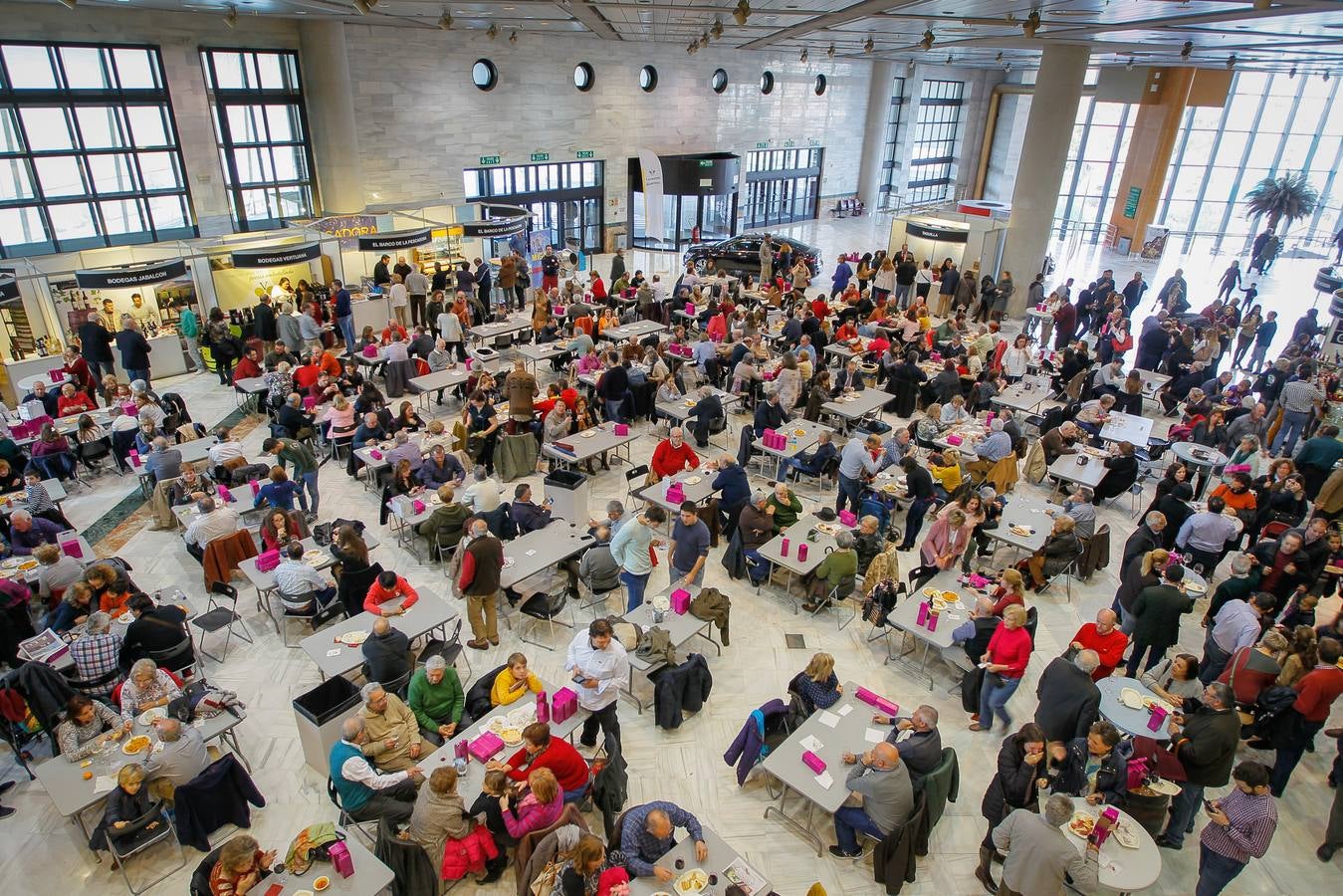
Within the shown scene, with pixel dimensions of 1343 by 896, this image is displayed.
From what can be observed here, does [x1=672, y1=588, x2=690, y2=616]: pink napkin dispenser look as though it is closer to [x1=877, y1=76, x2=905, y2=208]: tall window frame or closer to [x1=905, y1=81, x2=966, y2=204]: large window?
[x1=877, y1=76, x2=905, y2=208]: tall window frame

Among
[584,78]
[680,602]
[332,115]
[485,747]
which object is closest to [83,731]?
[485,747]

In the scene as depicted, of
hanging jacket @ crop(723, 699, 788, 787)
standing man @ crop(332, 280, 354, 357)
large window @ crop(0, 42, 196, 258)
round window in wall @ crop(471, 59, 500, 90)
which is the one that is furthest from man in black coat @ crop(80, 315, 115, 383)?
hanging jacket @ crop(723, 699, 788, 787)

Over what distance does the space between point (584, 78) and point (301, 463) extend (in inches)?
754

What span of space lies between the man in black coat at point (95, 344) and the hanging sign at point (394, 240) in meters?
5.31

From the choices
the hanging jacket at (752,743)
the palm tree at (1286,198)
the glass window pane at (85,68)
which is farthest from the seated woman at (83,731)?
the palm tree at (1286,198)

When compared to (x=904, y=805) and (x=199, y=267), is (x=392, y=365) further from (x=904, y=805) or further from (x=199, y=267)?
(x=904, y=805)

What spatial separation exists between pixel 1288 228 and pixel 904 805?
32258 mm

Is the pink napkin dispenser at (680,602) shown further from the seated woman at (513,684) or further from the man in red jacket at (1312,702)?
the man in red jacket at (1312,702)

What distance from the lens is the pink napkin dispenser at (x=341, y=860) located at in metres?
4.79

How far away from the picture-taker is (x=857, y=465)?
9.80 m

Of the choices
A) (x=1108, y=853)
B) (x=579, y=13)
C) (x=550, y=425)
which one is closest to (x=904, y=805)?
(x=1108, y=853)

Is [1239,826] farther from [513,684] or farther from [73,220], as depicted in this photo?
[73,220]

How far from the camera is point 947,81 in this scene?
1431 inches

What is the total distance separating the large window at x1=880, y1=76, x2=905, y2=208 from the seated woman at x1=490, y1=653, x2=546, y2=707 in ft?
113
